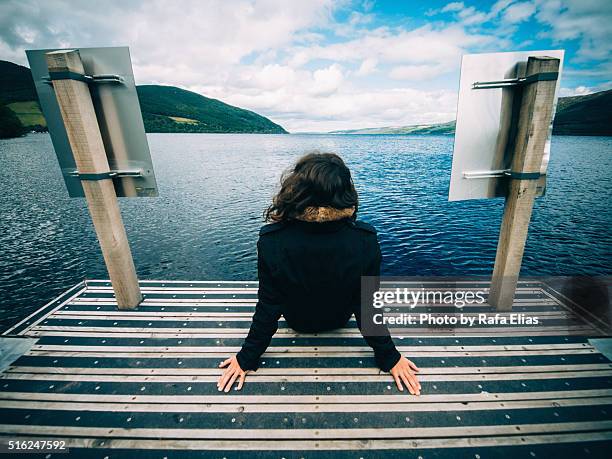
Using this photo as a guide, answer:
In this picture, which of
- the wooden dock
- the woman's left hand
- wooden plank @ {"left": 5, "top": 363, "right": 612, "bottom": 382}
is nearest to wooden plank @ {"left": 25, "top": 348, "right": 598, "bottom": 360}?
the wooden dock

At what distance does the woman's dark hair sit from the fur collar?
33 mm

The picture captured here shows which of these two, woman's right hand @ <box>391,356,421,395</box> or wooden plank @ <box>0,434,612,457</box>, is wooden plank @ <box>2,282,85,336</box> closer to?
wooden plank @ <box>0,434,612,457</box>

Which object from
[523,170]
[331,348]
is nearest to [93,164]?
[331,348]

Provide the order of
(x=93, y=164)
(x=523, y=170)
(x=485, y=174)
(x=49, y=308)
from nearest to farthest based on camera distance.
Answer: (x=523, y=170)
(x=93, y=164)
(x=485, y=174)
(x=49, y=308)

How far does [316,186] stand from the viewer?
7.89 ft

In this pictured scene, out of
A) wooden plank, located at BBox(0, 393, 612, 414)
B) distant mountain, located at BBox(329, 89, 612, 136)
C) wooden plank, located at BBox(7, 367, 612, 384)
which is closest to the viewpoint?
wooden plank, located at BBox(0, 393, 612, 414)

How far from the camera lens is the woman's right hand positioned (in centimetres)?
304

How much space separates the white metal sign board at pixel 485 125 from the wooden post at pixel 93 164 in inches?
206

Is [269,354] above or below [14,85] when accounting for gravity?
below

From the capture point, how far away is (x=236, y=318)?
4.37 metres

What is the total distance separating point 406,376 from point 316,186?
2.50 metres

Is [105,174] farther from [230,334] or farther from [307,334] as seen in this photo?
[307,334]

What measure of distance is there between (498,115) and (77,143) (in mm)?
6043

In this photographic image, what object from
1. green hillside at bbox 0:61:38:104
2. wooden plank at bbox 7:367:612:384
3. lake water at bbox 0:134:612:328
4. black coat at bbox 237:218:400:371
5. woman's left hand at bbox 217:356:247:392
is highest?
green hillside at bbox 0:61:38:104
